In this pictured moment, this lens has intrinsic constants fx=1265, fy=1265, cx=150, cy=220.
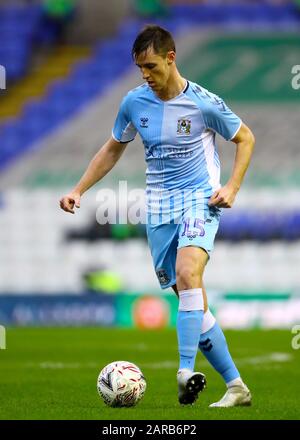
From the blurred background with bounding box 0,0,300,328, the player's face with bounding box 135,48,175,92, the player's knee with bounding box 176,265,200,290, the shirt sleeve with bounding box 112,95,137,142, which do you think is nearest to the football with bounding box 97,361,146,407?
the player's knee with bounding box 176,265,200,290

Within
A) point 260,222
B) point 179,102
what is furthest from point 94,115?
point 179,102

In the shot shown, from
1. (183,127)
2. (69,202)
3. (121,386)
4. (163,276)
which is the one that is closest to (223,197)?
(183,127)

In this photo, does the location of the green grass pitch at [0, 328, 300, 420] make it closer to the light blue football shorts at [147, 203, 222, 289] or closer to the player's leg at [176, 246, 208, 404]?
the player's leg at [176, 246, 208, 404]

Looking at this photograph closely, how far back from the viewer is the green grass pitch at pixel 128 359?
700 cm

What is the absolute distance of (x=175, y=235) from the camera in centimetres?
734

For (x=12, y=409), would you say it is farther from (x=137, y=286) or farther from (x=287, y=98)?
(x=287, y=98)

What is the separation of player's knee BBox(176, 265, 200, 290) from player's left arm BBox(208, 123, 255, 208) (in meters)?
0.41

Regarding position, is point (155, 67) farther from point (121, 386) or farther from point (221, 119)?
point (121, 386)

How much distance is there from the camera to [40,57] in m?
26.7

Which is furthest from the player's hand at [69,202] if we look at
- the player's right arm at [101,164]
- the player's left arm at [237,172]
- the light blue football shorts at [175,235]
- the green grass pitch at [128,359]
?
the green grass pitch at [128,359]

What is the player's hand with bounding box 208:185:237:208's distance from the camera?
709 cm

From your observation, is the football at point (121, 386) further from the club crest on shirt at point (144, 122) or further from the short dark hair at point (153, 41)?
the short dark hair at point (153, 41)

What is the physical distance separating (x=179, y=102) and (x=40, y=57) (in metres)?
19.7

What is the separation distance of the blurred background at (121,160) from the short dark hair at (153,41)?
37.9ft
